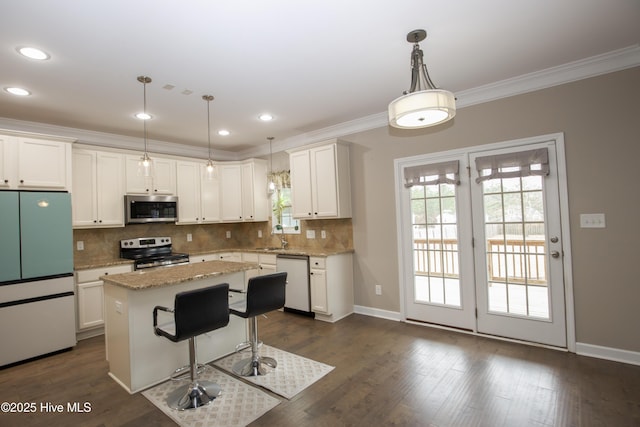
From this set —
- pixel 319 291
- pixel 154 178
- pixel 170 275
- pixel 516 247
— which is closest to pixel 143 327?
pixel 170 275

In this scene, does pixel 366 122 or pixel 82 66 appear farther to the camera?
pixel 366 122

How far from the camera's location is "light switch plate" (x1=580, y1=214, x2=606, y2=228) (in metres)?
2.91

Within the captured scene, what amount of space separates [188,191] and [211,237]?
1.06 meters

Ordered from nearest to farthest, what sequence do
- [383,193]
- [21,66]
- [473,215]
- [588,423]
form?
[588,423]
[21,66]
[473,215]
[383,193]

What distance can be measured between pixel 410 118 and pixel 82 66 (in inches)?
106

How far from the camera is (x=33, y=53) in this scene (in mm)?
2441

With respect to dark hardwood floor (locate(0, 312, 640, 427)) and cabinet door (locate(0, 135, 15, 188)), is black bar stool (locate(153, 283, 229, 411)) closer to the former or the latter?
dark hardwood floor (locate(0, 312, 640, 427))

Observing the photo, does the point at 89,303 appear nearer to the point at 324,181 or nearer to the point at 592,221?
the point at 324,181

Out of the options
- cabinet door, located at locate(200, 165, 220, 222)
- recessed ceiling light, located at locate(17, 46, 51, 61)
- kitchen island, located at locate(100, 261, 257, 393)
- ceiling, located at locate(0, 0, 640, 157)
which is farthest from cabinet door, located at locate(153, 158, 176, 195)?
recessed ceiling light, located at locate(17, 46, 51, 61)

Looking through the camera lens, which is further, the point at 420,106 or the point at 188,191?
the point at 188,191

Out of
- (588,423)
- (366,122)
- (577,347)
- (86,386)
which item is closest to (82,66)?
(86,386)

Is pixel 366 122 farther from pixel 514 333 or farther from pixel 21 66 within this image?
pixel 21 66

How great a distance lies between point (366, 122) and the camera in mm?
4395

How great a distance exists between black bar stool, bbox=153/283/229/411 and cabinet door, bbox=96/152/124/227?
2622 mm
